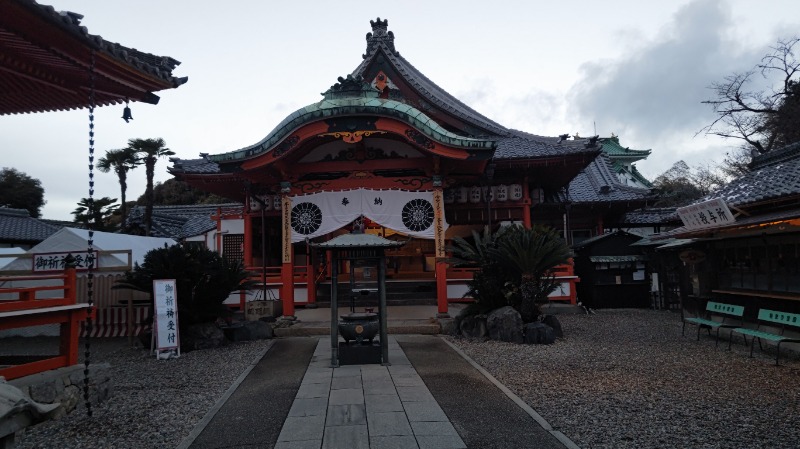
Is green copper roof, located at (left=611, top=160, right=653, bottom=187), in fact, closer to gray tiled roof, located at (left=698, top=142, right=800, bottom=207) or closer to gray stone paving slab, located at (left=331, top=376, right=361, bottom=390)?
gray tiled roof, located at (left=698, top=142, right=800, bottom=207)

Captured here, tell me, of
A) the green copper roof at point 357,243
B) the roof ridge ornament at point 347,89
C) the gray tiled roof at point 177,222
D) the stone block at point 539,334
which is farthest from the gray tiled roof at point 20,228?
the stone block at point 539,334

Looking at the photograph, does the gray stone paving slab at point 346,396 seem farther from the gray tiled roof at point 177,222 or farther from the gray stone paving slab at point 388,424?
the gray tiled roof at point 177,222

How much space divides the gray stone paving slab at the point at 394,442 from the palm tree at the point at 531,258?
6.50m

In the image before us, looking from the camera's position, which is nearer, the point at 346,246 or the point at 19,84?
the point at 19,84

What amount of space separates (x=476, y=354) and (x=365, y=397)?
144 inches

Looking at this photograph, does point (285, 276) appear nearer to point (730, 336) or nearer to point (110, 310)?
point (110, 310)

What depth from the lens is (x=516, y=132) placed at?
17.3m

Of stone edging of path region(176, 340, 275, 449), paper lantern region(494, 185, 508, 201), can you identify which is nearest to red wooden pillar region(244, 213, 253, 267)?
stone edging of path region(176, 340, 275, 449)

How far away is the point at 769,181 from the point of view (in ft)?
35.6

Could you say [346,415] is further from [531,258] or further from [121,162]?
[121,162]

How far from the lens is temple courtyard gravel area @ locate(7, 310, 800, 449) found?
5.46 m

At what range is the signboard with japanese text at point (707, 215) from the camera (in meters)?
10.6

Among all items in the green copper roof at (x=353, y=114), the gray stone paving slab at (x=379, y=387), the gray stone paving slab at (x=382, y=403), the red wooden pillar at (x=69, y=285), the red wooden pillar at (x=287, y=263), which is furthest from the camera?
the red wooden pillar at (x=287, y=263)

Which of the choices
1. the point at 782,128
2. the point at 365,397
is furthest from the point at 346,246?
the point at 782,128
